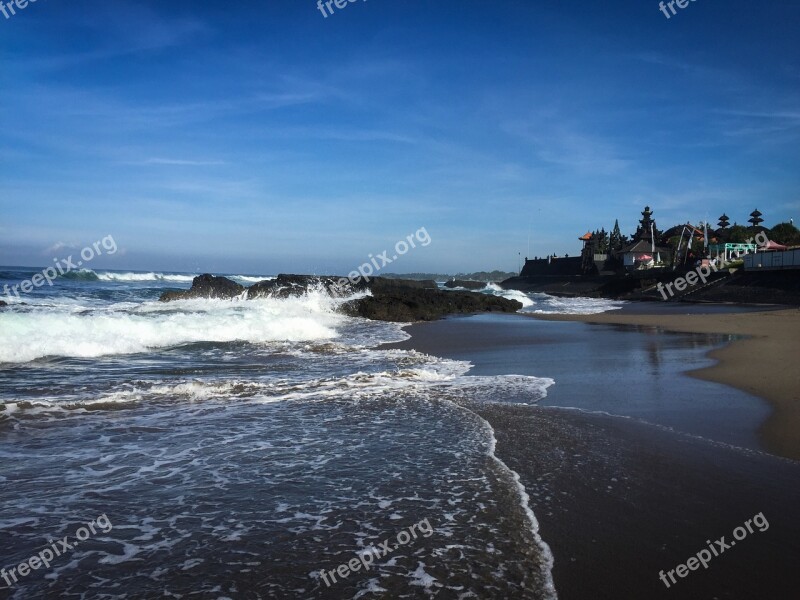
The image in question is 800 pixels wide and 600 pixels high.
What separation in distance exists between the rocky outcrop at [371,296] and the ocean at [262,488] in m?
16.9

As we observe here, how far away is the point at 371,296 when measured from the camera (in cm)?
2878

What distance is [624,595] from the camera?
3.06m

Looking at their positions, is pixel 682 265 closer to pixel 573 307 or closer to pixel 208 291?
pixel 573 307

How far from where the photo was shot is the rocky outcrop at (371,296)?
89.1 ft

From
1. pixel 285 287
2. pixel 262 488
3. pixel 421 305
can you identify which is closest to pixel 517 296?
pixel 421 305

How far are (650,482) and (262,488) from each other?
3.27 m

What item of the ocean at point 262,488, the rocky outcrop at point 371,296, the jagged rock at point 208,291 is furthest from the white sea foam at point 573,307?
the ocean at point 262,488

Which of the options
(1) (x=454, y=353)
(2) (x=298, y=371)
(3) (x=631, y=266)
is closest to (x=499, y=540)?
(2) (x=298, y=371)

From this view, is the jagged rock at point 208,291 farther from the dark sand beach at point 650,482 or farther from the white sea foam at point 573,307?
the dark sand beach at point 650,482

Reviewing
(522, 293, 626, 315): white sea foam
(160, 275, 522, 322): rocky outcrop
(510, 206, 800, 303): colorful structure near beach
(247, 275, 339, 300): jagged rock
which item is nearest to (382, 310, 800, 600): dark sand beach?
(160, 275, 522, 322): rocky outcrop

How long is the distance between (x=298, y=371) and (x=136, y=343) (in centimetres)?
621

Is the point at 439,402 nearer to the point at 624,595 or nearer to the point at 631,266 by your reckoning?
the point at 624,595

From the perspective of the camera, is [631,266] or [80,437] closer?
[80,437]

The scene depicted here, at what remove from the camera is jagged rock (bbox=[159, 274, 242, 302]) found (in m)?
31.6
